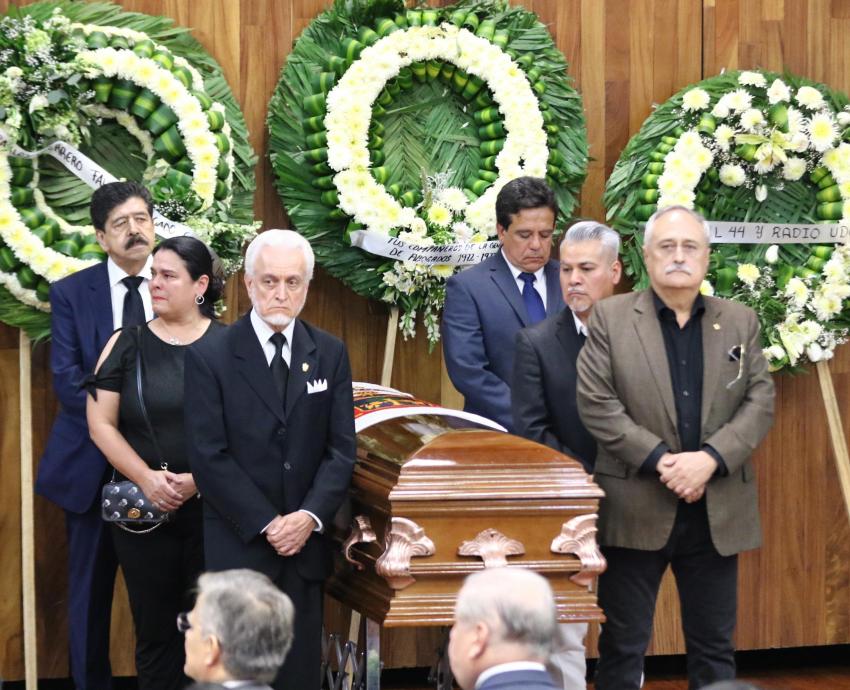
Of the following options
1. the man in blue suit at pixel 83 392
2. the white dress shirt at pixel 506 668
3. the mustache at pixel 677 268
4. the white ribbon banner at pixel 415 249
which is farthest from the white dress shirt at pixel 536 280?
the white dress shirt at pixel 506 668

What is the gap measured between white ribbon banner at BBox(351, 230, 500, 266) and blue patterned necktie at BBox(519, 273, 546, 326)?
0.48 metres

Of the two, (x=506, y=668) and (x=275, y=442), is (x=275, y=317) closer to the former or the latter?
(x=275, y=442)

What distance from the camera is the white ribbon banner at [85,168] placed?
445 centimetres

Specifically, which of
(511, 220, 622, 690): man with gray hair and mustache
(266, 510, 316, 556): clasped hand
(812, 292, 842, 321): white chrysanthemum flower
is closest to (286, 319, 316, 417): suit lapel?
(266, 510, 316, 556): clasped hand

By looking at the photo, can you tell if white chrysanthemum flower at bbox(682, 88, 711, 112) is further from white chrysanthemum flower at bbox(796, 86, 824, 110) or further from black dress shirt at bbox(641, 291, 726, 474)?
black dress shirt at bbox(641, 291, 726, 474)

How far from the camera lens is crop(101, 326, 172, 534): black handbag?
385 cm

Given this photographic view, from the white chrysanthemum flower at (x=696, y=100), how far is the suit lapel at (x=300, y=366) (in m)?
2.08

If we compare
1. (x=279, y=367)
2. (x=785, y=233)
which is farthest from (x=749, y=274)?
(x=279, y=367)

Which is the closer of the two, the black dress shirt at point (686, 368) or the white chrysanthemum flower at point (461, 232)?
the black dress shirt at point (686, 368)

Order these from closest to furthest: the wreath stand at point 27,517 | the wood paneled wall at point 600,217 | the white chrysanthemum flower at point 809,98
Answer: the wreath stand at point 27,517, the wood paneled wall at point 600,217, the white chrysanthemum flower at point 809,98

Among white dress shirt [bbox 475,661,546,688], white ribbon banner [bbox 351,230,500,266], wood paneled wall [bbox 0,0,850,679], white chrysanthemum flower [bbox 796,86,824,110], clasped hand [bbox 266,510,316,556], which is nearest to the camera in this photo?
white dress shirt [bbox 475,661,546,688]

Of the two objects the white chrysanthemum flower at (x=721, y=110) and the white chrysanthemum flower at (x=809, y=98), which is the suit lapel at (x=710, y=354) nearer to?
the white chrysanthemum flower at (x=721, y=110)

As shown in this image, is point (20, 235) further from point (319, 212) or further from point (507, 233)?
point (507, 233)

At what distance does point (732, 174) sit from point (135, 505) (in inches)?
96.4
